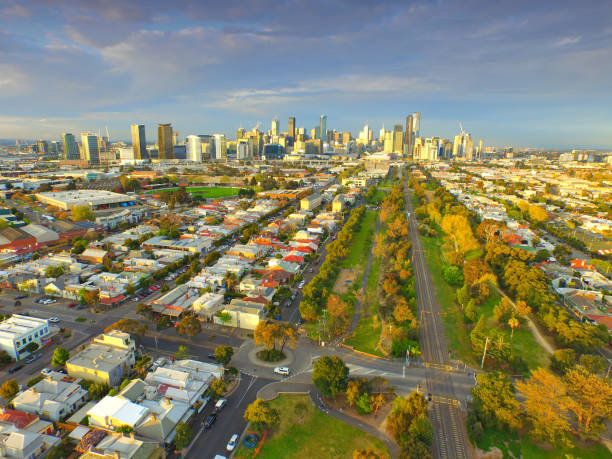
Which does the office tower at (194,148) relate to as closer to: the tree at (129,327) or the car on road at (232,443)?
the tree at (129,327)

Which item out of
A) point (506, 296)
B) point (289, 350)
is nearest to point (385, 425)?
point (289, 350)

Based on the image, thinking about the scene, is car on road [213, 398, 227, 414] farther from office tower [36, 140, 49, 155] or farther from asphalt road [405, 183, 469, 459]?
office tower [36, 140, 49, 155]

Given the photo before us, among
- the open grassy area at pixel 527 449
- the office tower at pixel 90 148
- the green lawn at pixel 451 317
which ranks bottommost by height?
the open grassy area at pixel 527 449

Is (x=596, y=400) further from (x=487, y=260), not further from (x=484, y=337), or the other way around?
(x=487, y=260)

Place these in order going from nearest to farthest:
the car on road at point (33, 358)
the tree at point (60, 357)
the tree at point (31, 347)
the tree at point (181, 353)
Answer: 1. the tree at point (60, 357)
2. the tree at point (181, 353)
3. the car on road at point (33, 358)
4. the tree at point (31, 347)

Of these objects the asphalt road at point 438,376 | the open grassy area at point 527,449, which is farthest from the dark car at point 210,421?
the open grassy area at point 527,449

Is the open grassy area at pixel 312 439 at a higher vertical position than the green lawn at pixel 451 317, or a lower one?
lower
